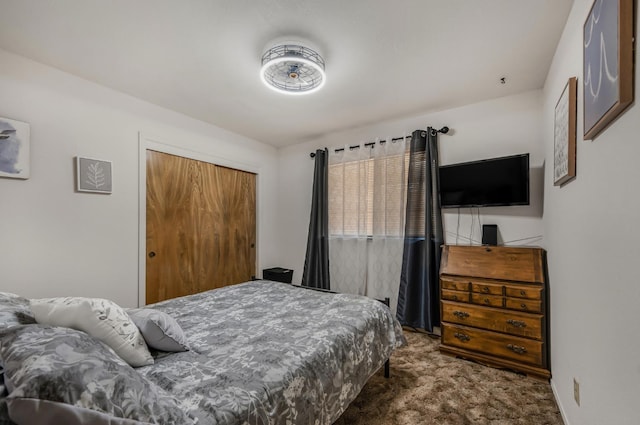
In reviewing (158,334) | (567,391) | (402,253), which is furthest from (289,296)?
(567,391)

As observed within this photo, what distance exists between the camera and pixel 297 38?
1892mm

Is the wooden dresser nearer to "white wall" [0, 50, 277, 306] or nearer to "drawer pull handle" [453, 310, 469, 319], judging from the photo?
"drawer pull handle" [453, 310, 469, 319]

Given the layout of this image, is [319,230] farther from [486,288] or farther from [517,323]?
[517,323]

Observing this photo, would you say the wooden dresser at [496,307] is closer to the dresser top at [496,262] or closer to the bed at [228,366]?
the dresser top at [496,262]

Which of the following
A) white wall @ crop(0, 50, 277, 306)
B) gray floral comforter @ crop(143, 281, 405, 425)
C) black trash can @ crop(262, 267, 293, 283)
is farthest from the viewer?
black trash can @ crop(262, 267, 293, 283)

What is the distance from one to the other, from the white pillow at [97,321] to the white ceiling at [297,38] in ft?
5.52

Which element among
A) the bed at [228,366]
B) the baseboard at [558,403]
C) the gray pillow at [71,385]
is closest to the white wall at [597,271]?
the baseboard at [558,403]

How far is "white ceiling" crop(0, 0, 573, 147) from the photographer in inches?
64.7

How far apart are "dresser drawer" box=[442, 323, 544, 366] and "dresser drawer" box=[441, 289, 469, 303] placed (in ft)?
0.79

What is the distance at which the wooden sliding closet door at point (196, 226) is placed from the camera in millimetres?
2984

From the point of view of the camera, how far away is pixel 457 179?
283 cm

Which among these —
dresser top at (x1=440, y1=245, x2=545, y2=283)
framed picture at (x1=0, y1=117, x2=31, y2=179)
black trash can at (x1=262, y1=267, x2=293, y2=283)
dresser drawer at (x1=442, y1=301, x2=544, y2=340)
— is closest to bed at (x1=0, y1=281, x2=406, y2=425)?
dresser drawer at (x1=442, y1=301, x2=544, y2=340)

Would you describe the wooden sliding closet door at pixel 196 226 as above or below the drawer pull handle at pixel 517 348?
above

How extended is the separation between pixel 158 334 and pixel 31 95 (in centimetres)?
233
